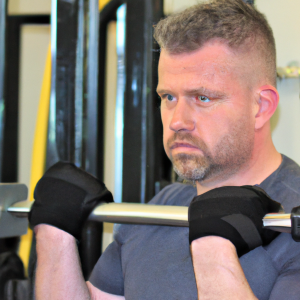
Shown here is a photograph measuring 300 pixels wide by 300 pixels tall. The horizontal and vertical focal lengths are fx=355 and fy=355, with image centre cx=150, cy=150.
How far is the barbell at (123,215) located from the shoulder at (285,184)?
0.28 ft

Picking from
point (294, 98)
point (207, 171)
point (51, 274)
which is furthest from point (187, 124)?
point (51, 274)

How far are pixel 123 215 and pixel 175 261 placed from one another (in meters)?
0.14

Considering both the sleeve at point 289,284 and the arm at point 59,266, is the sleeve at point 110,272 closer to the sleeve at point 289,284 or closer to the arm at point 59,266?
the arm at point 59,266

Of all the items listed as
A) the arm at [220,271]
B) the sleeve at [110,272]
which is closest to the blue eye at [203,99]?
the arm at [220,271]

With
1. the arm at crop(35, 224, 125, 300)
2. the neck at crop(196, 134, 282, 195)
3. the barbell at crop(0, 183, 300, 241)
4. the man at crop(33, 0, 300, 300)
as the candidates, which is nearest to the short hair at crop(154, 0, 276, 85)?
the man at crop(33, 0, 300, 300)

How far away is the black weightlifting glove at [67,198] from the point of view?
640 millimetres

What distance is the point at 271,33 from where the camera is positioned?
60 centimetres

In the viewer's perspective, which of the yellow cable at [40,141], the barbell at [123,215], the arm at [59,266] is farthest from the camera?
the yellow cable at [40,141]

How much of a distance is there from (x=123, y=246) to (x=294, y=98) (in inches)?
17.4

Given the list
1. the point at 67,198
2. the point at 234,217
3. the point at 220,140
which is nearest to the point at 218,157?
the point at 220,140

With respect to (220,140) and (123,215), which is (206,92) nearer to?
(220,140)

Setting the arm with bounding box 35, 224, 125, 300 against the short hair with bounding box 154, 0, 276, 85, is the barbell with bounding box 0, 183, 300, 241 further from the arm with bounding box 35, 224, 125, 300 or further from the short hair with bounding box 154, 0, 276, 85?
the short hair with bounding box 154, 0, 276, 85

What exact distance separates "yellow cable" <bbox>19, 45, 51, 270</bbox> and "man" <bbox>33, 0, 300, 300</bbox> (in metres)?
0.15

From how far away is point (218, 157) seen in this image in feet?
1.99
